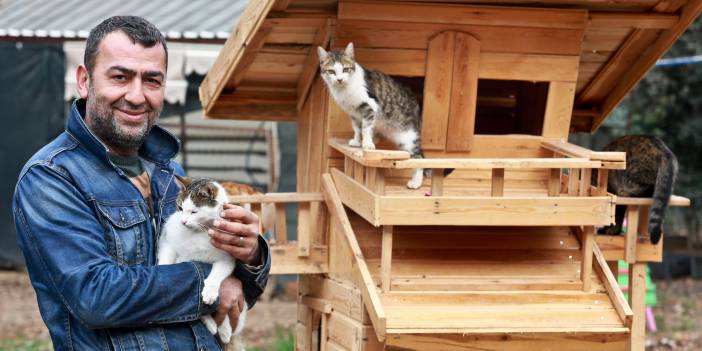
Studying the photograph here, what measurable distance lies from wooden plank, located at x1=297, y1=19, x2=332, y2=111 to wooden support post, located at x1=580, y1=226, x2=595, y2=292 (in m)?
1.81

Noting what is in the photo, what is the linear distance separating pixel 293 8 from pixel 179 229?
2438 millimetres

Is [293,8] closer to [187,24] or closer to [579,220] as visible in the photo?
[579,220]

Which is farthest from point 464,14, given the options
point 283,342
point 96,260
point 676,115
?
point 676,115

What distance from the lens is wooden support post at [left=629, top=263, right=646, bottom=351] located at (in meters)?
5.68

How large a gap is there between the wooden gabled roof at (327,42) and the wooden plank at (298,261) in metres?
1.07

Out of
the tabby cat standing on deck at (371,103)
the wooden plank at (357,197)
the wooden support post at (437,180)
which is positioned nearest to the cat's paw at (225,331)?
the wooden plank at (357,197)

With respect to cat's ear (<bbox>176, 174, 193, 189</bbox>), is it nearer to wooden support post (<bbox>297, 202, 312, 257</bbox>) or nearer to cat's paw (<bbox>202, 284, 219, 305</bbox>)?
cat's paw (<bbox>202, 284, 219, 305</bbox>)

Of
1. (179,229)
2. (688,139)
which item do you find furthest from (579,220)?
Result: (688,139)

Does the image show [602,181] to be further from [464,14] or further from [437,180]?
[464,14]

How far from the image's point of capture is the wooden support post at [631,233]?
589 cm

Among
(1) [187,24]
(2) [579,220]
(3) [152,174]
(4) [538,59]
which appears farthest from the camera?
(1) [187,24]

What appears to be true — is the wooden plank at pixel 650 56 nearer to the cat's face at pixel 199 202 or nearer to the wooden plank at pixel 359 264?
the wooden plank at pixel 359 264

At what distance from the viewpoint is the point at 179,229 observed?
3232 millimetres

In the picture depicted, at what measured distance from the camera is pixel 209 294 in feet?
9.22
